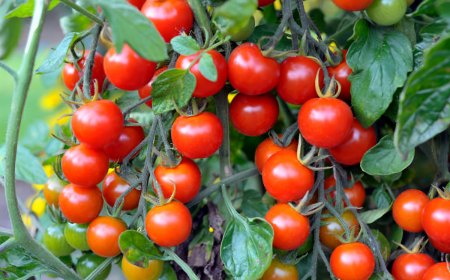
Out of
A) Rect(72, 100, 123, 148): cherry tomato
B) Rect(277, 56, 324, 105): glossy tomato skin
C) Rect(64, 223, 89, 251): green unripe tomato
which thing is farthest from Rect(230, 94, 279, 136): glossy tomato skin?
Rect(64, 223, 89, 251): green unripe tomato

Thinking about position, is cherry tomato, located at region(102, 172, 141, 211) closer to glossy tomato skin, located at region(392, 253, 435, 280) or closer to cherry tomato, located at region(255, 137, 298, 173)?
cherry tomato, located at region(255, 137, 298, 173)

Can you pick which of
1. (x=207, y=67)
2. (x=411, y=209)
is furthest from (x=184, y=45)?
(x=411, y=209)

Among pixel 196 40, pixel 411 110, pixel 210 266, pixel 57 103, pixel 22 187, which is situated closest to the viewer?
pixel 411 110

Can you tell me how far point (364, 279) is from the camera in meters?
Result: 0.76

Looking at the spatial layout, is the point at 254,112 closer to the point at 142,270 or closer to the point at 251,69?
the point at 251,69

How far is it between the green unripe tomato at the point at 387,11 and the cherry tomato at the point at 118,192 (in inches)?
14.6

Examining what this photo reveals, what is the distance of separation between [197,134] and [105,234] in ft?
0.60

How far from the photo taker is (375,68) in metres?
0.76

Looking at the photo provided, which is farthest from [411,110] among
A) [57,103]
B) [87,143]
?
→ [57,103]

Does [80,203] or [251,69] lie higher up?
[251,69]

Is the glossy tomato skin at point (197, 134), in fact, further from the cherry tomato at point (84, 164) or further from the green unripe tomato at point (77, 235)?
the green unripe tomato at point (77, 235)

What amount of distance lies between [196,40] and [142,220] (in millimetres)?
240

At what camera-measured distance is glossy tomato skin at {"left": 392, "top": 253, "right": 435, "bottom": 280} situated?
781 millimetres

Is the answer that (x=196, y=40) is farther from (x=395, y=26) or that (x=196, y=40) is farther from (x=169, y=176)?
(x=395, y=26)
